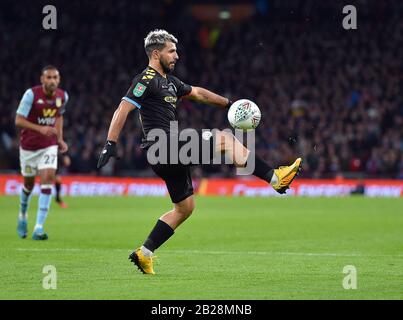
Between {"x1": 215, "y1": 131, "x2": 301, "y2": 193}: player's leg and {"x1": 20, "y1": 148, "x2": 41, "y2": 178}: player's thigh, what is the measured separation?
5846 millimetres

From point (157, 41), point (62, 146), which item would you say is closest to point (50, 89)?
point (62, 146)

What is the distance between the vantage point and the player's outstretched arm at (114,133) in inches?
368

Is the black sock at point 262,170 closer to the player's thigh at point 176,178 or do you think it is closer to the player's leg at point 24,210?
the player's thigh at point 176,178

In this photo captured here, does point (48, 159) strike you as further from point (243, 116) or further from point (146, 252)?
point (243, 116)

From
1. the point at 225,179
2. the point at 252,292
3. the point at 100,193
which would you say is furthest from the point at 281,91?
the point at 252,292

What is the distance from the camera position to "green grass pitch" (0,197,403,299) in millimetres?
8609

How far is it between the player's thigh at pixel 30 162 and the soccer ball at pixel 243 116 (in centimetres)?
565

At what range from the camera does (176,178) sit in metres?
9.96

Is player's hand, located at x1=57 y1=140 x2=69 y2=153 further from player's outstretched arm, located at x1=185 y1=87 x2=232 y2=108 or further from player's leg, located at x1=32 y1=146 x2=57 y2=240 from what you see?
player's outstretched arm, located at x1=185 y1=87 x2=232 y2=108

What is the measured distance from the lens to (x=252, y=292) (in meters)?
8.43

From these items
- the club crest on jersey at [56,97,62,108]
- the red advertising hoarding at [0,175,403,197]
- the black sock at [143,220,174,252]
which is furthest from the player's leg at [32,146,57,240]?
the red advertising hoarding at [0,175,403,197]

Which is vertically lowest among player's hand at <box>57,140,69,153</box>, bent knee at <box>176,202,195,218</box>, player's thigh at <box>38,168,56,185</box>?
bent knee at <box>176,202,195,218</box>
